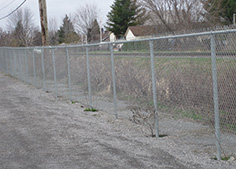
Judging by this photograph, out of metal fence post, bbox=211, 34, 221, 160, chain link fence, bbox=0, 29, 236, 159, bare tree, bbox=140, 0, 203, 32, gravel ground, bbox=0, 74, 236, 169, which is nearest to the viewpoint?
metal fence post, bbox=211, 34, 221, 160

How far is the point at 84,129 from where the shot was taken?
289 inches

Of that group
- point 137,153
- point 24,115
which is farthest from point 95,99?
point 137,153

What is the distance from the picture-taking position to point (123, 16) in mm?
56688

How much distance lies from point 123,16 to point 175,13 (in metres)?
23.2

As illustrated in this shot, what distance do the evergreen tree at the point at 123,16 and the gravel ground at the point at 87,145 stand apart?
48310 mm

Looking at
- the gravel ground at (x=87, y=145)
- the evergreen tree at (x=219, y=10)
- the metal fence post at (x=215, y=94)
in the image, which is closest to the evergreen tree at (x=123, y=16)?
the evergreen tree at (x=219, y=10)

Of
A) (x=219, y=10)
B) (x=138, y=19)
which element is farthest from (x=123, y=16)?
(x=219, y=10)

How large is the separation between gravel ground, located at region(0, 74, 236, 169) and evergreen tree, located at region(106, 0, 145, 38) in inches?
1902

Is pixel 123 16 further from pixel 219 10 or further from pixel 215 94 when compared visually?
pixel 215 94

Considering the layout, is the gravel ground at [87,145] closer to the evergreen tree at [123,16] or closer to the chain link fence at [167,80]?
the chain link fence at [167,80]

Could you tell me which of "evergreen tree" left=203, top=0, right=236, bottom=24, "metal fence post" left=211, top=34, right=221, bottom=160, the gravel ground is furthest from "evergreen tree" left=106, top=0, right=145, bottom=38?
"metal fence post" left=211, top=34, right=221, bottom=160

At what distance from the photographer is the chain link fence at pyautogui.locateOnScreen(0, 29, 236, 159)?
4.91 meters

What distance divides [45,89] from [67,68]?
3360mm

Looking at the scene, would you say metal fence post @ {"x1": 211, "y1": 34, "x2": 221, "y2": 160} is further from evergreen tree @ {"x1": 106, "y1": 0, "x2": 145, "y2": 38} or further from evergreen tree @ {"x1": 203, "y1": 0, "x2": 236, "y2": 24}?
evergreen tree @ {"x1": 106, "y1": 0, "x2": 145, "y2": 38}
